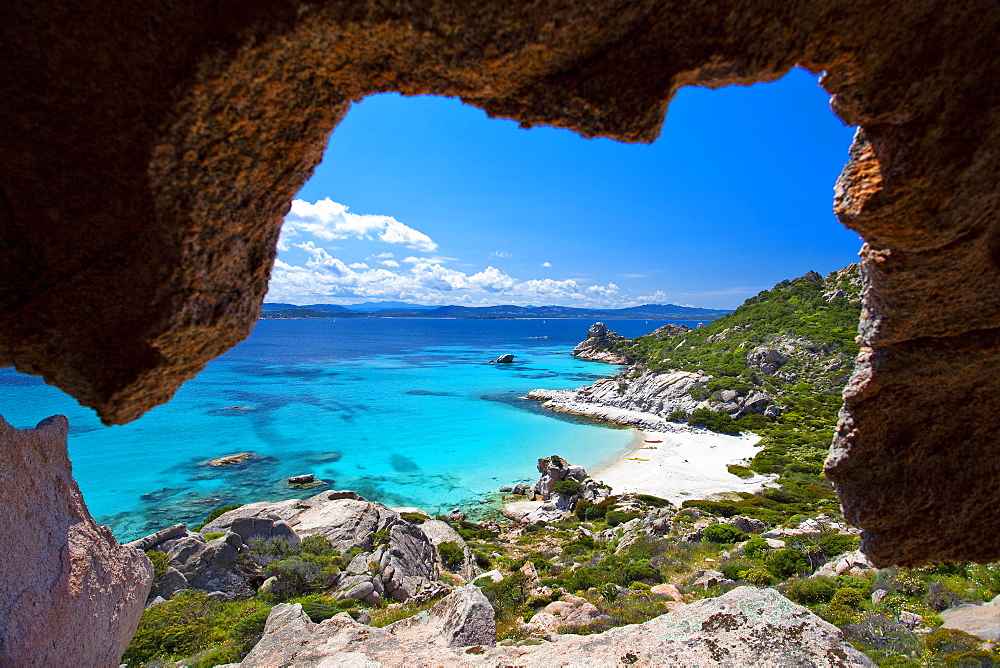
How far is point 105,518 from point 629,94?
114 feet

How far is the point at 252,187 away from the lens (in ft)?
10.3

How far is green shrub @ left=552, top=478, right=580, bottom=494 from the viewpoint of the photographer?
87.4 ft

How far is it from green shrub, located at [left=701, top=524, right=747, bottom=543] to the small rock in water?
108 feet

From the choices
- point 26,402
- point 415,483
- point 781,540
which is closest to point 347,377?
point 26,402

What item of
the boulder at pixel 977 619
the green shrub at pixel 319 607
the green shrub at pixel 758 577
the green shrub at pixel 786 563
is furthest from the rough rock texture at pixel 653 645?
the green shrub at pixel 786 563

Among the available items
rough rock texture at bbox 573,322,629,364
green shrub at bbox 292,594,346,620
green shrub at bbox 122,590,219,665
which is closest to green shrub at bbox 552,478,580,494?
green shrub at bbox 292,594,346,620

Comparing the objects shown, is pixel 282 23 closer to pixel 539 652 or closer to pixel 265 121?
pixel 265 121

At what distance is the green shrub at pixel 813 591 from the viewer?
11.5 meters

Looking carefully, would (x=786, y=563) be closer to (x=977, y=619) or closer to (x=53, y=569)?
(x=977, y=619)

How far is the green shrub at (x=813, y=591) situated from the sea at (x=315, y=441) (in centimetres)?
1772

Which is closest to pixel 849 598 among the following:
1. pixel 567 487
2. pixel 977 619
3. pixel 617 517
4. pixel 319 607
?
pixel 977 619

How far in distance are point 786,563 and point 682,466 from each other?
18078 mm

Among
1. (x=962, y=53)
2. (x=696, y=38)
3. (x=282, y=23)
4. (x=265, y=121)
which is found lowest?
(x=265, y=121)

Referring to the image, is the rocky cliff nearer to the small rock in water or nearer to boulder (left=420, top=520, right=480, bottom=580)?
boulder (left=420, top=520, right=480, bottom=580)
